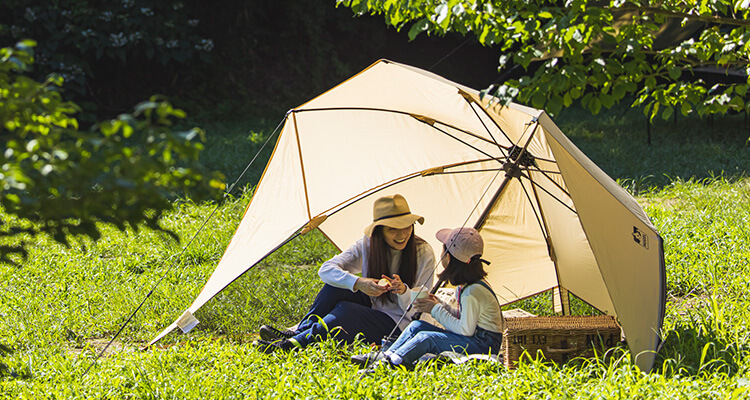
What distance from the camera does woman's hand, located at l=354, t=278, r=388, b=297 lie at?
448 cm

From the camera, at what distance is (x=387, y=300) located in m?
4.73

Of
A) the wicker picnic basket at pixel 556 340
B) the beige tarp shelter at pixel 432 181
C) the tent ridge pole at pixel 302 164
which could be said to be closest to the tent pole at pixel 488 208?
the beige tarp shelter at pixel 432 181

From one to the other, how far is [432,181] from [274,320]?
1431 mm

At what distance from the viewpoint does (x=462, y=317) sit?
4.11m

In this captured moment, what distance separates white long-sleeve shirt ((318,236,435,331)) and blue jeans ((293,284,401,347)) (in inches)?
3.4

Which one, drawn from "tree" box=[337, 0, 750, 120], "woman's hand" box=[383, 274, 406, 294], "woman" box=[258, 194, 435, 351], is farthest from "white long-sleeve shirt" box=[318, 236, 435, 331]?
"tree" box=[337, 0, 750, 120]

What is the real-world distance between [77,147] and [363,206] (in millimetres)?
3856

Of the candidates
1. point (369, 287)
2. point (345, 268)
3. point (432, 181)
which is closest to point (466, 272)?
point (369, 287)

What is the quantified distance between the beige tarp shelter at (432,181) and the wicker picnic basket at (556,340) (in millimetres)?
400

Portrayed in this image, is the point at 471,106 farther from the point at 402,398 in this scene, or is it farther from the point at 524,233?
the point at 402,398

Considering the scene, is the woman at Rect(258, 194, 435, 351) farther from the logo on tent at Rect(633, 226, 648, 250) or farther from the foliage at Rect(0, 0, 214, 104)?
the foliage at Rect(0, 0, 214, 104)

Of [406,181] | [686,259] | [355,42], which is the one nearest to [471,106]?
[406,181]

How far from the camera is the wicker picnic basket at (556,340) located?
3850 millimetres

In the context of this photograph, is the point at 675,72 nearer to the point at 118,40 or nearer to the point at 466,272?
the point at 466,272
